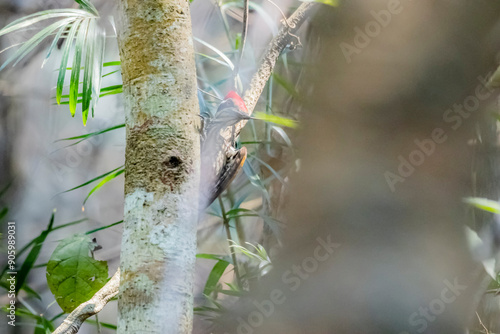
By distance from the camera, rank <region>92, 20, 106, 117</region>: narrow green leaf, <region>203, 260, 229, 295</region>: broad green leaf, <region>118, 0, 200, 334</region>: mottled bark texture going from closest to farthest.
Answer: <region>118, 0, 200, 334</region>: mottled bark texture → <region>92, 20, 106, 117</region>: narrow green leaf → <region>203, 260, 229, 295</region>: broad green leaf

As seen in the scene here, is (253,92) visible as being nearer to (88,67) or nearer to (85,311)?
(88,67)

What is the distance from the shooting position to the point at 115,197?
75.2 inches

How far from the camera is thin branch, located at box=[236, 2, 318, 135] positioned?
927 millimetres

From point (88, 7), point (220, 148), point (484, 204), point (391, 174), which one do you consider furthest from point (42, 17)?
point (484, 204)

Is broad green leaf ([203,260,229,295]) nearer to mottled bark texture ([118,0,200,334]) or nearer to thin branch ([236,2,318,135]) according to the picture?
thin branch ([236,2,318,135])

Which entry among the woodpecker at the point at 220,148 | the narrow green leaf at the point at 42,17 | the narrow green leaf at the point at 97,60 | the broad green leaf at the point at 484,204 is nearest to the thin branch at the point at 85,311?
the woodpecker at the point at 220,148

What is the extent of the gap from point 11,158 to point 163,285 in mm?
1547

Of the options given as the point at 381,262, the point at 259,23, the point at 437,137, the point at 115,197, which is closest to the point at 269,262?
the point at 381,262

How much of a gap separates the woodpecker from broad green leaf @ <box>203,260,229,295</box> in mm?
518

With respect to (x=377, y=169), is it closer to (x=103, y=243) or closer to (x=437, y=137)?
(x=437, y=137)

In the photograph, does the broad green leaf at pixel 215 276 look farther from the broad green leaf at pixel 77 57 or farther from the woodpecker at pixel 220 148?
the broad green leaf at pixel 77 57

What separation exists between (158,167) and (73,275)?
1.96 ft

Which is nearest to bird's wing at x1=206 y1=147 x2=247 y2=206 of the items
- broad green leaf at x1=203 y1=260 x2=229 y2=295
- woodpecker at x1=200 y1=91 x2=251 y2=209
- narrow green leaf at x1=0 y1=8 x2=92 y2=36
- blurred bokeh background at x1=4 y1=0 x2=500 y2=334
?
woodpecker at x1=200 y1=91 x2=251 y2=209

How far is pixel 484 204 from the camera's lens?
0.87 m
